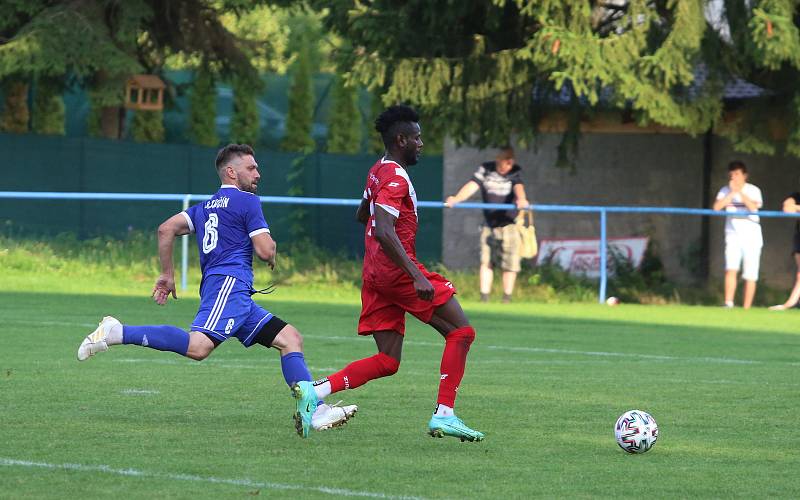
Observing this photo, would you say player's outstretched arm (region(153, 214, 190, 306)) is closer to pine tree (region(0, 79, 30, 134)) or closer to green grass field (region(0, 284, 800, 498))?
green grass field (region(0, 284, 800, 498))

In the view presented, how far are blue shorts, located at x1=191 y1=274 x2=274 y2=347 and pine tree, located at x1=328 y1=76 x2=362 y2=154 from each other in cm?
3194

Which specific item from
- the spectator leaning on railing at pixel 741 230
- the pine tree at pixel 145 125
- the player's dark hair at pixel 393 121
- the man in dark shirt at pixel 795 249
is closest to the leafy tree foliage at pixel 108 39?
the pine tree at pixel 145 125

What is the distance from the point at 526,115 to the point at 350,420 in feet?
47.6

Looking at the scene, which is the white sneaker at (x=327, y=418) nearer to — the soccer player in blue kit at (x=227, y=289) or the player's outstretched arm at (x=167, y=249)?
the soccer player in blue kit at (x=227, y=289)

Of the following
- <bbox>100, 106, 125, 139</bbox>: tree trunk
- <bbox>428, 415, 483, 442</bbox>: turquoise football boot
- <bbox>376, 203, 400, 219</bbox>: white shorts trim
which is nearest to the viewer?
<bbox>376, 203, 400, 219</bbox>: white shorts trim

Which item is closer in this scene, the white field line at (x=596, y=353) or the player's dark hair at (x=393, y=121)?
the player's dark hair at (x=393, y=121)

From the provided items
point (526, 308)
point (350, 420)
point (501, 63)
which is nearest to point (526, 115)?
point (501, 63)

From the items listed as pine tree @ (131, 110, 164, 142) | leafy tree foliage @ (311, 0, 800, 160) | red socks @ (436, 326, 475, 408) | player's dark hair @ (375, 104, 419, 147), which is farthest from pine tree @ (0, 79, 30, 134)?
red socks @ (436, 326, 475, 408)

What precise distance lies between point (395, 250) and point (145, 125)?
31.6m

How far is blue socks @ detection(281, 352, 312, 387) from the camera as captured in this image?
980cm

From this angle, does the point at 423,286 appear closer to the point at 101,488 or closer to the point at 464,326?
the point at 464,326

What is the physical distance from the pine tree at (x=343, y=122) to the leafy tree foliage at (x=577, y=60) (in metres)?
16.4

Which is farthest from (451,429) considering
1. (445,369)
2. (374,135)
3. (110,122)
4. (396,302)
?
(374,135)

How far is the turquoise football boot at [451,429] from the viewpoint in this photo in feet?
30.6
